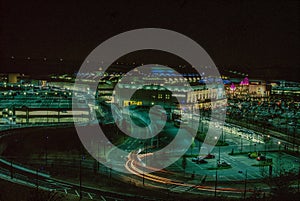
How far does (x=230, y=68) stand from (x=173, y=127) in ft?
81.7

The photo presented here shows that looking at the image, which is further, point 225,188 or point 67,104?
point 67,104

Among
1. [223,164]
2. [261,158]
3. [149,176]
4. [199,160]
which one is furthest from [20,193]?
[261,158]

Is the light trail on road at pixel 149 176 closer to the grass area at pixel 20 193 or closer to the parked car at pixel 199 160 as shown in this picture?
the parked car at pixel 199 160

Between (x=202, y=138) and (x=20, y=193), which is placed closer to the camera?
(x=20, y=193)

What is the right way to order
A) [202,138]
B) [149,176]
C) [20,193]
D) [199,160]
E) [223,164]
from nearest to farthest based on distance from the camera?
[20,193]
[149,176]
[223,164]
[199,160]
[202,138]

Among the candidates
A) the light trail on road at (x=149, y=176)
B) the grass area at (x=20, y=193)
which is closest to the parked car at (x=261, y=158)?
the light trail on road at (x=149, y=176)

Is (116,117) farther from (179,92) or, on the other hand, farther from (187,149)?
(179,92)

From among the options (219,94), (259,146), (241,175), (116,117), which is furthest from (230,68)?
(241,175)

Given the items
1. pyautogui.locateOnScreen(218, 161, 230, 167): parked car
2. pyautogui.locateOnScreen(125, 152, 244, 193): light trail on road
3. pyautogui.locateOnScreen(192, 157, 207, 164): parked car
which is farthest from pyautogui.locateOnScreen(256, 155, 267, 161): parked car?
pyautogui.locateOnScreen(125, 152, 244, 193): light trail on road

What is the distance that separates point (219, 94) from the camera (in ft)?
55.2

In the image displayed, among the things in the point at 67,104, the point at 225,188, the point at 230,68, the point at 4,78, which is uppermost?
the point at 230,68

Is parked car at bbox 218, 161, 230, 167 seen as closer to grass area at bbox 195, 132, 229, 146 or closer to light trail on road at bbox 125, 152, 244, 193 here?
light trail on road at bbox 125, 152, 244, 193

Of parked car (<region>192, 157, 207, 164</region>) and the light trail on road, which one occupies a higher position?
parked car (<region>192, 157, 207, 164</region>)

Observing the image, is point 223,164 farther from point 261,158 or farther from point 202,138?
point 202,138
